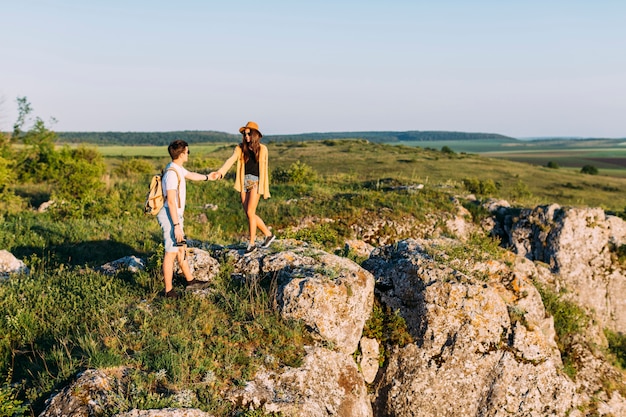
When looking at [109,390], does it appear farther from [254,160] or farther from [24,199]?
[24,199]

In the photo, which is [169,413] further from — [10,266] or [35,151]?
[35,151]

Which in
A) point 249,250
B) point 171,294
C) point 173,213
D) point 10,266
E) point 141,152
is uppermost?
point 173,213

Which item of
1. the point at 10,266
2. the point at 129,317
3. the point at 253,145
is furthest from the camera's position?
the point at 10,266

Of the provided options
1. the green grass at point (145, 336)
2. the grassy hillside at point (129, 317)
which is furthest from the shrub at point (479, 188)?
the green grass at point (145, 336)

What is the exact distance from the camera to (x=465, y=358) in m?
7.73

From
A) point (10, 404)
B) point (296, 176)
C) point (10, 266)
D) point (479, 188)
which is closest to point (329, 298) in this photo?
point (10, 404)

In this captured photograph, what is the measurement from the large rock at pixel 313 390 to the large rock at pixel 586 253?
9.35 meters

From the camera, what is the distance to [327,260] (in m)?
8.48

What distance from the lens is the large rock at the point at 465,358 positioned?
7574 millimetres

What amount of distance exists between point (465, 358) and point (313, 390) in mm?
2945

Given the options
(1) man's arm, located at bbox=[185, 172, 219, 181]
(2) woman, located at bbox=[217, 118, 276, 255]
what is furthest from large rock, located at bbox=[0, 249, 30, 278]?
(2) woman, located at bbox=[217, 118, 276, 255]

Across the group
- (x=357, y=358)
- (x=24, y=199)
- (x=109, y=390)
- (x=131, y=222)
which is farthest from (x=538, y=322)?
(x=24, y=199)

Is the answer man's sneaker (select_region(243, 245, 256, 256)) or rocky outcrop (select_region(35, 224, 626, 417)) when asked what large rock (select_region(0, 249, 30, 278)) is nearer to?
rocky outcrop (select_region(35, 224, 626, 417))

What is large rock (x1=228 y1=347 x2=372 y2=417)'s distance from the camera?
5.63 meters
